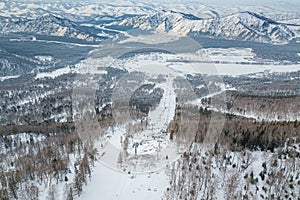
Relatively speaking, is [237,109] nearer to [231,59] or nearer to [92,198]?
[92,198]

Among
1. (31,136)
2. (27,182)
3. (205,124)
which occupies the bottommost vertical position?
(31,136)

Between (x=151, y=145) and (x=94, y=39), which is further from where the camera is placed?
(x=94, y=39)

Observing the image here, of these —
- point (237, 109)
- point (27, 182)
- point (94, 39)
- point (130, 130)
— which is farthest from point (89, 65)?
point (27, 182)

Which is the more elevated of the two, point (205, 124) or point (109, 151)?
point (205, 124)

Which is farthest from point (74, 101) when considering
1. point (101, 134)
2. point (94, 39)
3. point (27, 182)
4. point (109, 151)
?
point (94, 39)

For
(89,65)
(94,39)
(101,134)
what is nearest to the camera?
(101,134)

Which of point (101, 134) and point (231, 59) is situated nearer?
point (101, 134)

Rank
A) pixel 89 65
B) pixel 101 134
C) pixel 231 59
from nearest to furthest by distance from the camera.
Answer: pixel 101 134 → pixel 89 65 → pixel 231 59

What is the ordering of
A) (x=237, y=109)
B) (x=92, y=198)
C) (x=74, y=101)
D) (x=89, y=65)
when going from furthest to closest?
1. (x=89, y=65)
2. (x=74, y=101)
3. (x=237, y=109)
4. (x=92, y=198)

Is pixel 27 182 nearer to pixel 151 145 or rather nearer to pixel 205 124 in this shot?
pixel 151 145
